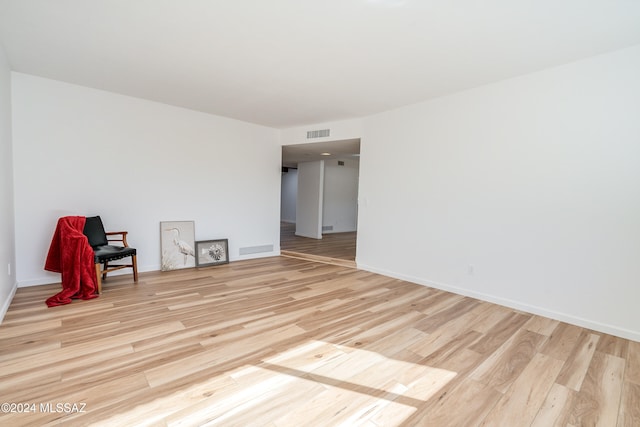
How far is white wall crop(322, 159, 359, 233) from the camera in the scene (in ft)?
28.9

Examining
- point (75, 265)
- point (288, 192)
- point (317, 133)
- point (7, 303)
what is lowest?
point (7, 303)

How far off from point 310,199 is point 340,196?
1.19 meters

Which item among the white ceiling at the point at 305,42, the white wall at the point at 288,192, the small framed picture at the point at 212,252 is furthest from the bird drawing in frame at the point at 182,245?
the white wall at the point at 288,192

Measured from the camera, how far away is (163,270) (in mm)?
4598

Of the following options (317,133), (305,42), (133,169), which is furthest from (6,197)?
(317,133)

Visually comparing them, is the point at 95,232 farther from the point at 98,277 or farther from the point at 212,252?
the point at 212,252

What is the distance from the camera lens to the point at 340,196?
9.13m

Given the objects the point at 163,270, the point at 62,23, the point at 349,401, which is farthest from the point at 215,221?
the point at 349,401

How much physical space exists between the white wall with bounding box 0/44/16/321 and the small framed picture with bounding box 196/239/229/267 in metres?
2.18

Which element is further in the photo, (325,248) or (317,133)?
(325,248)

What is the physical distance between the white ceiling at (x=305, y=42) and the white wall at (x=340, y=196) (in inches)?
194

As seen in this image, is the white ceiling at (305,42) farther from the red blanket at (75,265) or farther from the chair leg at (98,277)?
the chair leg at (98,277)

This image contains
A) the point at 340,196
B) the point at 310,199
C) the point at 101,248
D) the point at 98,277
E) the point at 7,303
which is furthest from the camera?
the point at 340,196

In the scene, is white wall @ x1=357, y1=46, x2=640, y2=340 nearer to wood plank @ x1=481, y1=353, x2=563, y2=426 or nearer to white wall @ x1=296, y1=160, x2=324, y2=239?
wood plank @ x1=481, y1=353, x2=563, y2=426
